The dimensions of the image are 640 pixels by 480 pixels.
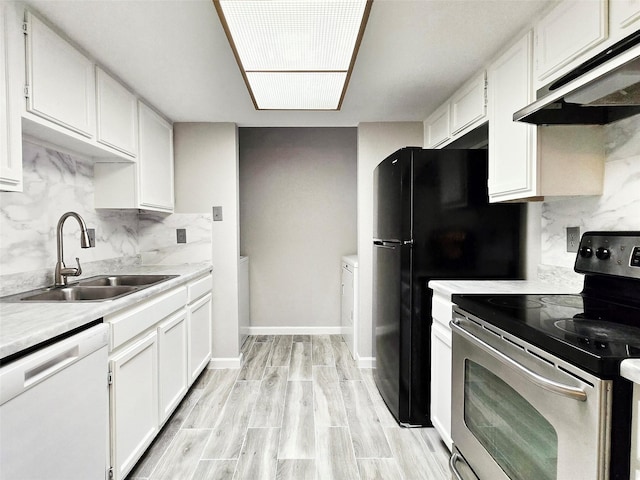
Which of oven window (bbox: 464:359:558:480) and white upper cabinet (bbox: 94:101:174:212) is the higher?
white upper cabinet (bbox: 94:101:174:212)

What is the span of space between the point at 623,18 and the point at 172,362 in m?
2.61

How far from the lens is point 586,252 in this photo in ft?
4.90

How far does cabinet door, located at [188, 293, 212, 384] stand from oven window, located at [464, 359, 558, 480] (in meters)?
1.86

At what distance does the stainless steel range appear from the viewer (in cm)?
85

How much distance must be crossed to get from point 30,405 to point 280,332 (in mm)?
3123

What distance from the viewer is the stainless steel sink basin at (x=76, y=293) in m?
1.70

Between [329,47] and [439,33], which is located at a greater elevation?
[439,33]

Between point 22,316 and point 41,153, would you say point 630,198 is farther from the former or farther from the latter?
point 41,153

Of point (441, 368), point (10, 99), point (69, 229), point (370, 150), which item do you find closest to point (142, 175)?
point (69, 229)

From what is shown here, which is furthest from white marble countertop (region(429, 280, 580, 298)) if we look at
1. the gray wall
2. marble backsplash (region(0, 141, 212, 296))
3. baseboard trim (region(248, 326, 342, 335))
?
baseboard trim (region(248, 326, 342, 335))

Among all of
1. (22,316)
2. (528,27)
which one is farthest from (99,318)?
(528,27)

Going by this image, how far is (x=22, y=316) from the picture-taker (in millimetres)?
1252

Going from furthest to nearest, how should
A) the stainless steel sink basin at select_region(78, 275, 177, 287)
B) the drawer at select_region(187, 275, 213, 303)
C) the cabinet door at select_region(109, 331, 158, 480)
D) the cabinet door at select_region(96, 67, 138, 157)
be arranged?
the drawer at select_region(187, 275, 213, 303) < the stainless steel sink basin at select_region(78, 275, 177, 287) < the cabinet door at select_region(96, 67, 138, 157) < the cabinet door at select_region(109, 331, 158, 480)

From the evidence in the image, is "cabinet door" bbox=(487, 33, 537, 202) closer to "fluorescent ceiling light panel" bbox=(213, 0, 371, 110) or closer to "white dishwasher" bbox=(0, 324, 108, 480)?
"fluorescent ceiling light panel" bbox=(213, 0, 371, 110)
